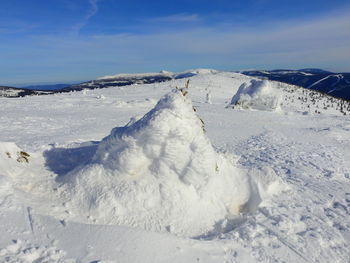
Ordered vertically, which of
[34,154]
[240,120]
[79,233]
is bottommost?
[240,120]

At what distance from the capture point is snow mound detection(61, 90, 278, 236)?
20.0 feet

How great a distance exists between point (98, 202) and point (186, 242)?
1847mm

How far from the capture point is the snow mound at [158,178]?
20.0ft

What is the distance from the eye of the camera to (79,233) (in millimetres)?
5242

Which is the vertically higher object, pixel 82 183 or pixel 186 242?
pixel 82 183

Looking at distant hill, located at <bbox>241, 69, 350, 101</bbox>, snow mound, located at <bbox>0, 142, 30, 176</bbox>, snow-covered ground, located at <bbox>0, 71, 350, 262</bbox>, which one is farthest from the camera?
distant hill, located at <bbox>241, 69, 350, 101</bbox>

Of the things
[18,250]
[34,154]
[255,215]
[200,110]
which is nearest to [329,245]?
[255,215]

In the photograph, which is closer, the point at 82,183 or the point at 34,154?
the point at 82,183

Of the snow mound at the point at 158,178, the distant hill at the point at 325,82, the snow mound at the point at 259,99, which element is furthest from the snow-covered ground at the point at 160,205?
the distant hill at the point at 325,82

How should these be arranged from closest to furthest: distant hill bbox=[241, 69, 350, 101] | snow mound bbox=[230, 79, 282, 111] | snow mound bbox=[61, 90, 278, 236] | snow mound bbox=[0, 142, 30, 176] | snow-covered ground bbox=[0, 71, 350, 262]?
snow-covered ground bbox=[0, 71, 350, 262]
snow mound bbox=[61, 90, 278, 236]
snow mound bbox=[0, 142, 30, 176]
snow mound bbox=[230, 79, 282, 111]
distant hill bbox=[241, 69, 350, 101]

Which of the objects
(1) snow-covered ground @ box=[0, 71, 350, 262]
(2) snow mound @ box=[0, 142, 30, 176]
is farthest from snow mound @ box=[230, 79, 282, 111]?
(2) snow mound @ box=[0, 142, 30, 176]

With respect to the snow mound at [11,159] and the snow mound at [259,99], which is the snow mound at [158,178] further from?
the snow mound at [259,99]

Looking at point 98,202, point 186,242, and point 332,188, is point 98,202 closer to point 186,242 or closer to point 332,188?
point 186,242

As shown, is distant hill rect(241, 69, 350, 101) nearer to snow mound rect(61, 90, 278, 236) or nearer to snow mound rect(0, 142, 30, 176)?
snow mound rect(61, 90, 278, 236)
